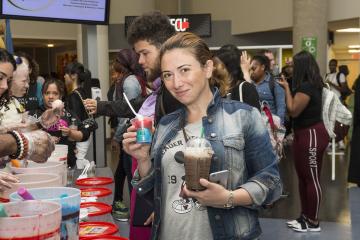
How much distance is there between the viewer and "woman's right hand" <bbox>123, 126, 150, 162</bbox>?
1800 mm

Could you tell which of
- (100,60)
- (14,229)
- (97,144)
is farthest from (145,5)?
(14,229)

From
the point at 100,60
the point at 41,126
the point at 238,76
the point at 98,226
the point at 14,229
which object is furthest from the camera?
the point at 100,60

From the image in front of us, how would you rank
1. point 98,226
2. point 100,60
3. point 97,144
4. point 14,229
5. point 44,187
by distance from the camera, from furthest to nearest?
point 100,60 < point 97,144 < point 98,226 < point 44,187 < point 14,229

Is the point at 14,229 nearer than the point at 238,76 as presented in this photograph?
Yes

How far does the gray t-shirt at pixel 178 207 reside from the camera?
1761 millimetres

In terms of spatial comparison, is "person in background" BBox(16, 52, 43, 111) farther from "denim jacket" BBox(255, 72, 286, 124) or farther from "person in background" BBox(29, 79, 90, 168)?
"denim jacket" BBox(255, 72, 286, 124)

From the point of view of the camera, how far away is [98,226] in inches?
75.1

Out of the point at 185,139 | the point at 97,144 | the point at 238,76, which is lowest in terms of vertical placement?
the point at 97,144

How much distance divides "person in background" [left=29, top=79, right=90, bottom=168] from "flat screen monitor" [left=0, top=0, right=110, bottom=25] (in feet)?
3.07

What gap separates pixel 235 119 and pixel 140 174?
0.47 m

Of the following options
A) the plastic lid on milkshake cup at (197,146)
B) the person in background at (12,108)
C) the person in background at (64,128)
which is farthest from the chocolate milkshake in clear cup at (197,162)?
the person in background at (64,128)

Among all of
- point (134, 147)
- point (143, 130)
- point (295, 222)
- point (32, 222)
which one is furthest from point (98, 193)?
point (295, 222)

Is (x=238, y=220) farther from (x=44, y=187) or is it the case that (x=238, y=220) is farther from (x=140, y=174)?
(x=44, y=187)

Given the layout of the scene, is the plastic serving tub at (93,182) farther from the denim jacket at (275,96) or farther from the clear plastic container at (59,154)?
the denim jacket at (275,96)
